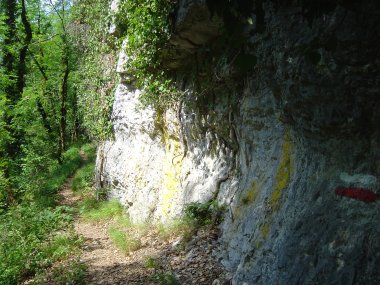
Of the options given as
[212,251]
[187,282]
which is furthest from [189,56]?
[187,282]

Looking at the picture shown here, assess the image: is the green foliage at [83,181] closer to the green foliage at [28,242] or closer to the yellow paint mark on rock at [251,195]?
the green foliage at [28,242]

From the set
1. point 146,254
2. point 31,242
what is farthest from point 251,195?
point 31,242

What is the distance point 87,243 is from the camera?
27.4ft

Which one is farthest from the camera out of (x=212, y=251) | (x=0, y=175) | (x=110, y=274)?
(x=0, y=175)

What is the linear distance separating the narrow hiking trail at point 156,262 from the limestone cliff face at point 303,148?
0.32 m

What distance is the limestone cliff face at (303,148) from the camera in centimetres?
300

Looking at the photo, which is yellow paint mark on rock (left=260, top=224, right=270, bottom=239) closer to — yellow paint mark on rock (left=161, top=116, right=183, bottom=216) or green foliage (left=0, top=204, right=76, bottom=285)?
yellow paint mark on rock (left=161, top=116, right=183, bottom=216)

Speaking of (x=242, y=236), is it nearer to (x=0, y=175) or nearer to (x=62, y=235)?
(x=62, y=235)

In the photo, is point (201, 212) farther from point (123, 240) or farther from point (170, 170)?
point (123, 240)

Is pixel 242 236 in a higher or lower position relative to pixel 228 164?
lower

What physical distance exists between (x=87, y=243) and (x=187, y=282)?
4.12 m

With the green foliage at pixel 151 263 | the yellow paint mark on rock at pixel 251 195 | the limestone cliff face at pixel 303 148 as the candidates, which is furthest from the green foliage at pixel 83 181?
the yellow paint mark on rock at pixel 251 195

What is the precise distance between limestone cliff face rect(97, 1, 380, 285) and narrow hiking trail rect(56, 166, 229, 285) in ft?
1.05

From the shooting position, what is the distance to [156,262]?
19.7 feet
